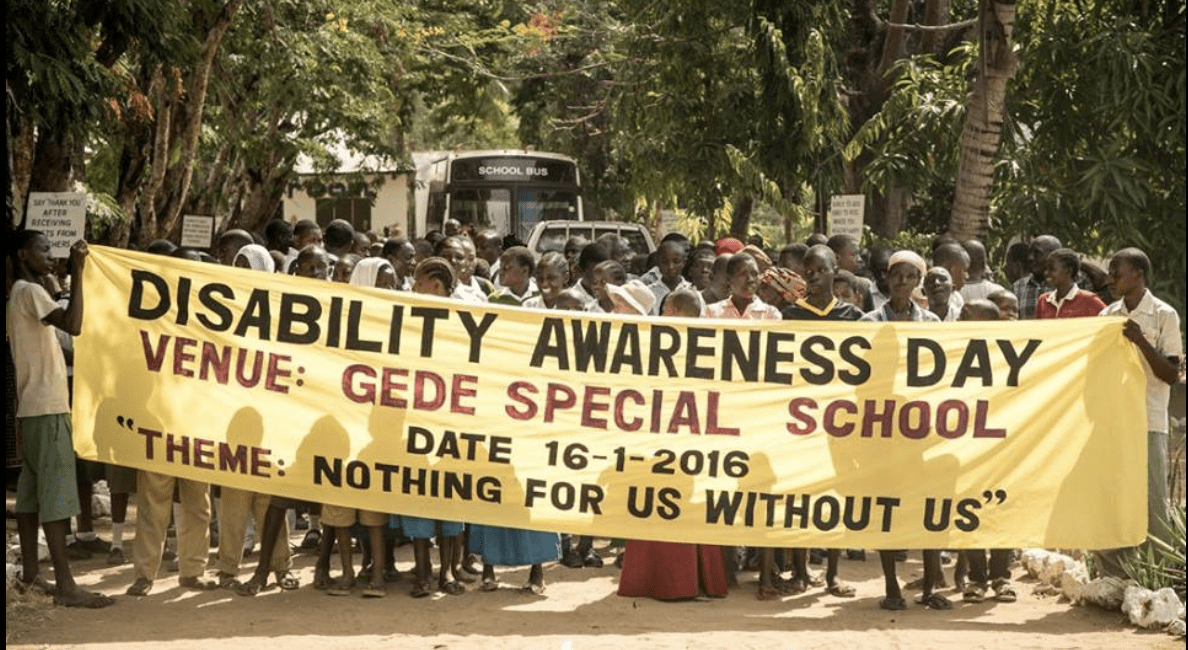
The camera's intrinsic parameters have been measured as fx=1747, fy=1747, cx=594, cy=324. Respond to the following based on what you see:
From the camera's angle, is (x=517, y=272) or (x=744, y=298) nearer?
(x=744, y=298)

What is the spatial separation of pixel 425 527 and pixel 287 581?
870 mm

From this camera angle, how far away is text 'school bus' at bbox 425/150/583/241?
28.1 meters

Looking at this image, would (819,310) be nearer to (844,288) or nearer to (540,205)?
(844,288)

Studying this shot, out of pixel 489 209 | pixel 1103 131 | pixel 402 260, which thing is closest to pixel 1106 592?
pixel 402 260

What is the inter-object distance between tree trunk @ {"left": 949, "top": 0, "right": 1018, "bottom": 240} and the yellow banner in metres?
7.24

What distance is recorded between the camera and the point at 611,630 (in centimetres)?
800

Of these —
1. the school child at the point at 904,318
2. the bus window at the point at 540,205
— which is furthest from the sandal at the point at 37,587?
the bus window at the point at 540,205

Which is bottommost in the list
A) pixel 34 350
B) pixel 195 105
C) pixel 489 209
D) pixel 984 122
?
pixel 34 350

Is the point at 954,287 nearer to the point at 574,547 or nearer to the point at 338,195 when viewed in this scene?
the point at 574,547

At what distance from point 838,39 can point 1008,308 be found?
11.0m

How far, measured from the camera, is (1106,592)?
829 cm

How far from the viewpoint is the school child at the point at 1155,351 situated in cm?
809

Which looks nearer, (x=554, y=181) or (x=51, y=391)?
(x=51, y=391)

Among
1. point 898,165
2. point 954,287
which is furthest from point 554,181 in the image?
point 954,287
